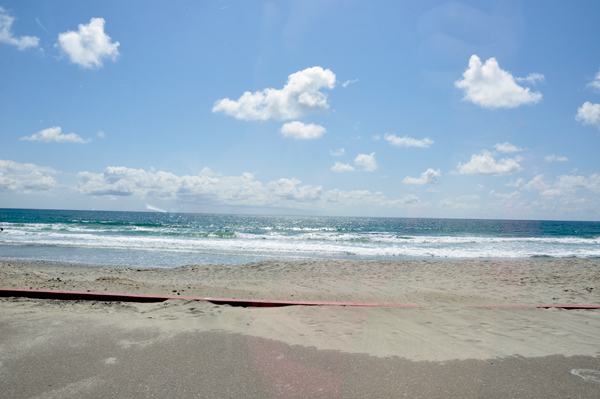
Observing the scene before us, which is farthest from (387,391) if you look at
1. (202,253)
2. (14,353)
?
(202,253)

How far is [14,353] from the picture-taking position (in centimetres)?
392

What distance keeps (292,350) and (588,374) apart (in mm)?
3371

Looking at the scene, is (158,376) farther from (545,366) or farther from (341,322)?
(545,366)

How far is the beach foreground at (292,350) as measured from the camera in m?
3.28

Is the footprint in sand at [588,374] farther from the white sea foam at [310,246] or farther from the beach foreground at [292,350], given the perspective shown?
the white sea foam at [310,246]

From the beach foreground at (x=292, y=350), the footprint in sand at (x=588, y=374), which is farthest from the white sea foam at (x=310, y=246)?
the footprint in sand at (x=588, y=374)

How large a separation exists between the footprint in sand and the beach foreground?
0.02 m

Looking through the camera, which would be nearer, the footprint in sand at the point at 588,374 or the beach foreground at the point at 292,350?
the beach foreground at the point at 292,350

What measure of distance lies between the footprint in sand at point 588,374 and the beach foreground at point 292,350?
22 millimetres

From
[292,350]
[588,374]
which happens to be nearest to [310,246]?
[292,350]

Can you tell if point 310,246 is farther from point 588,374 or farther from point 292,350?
point 588,374

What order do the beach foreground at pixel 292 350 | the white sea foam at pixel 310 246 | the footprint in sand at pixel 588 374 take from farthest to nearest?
the white sea foam at pixel 310 246, the footprint in sand at pixel 588 374, the beach foreground at pixel 292 350

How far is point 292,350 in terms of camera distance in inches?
165

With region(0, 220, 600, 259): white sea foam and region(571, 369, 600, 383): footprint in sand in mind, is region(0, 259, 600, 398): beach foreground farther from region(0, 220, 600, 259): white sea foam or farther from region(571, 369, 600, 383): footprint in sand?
region(0, 220, 600, 259): white sea foam
